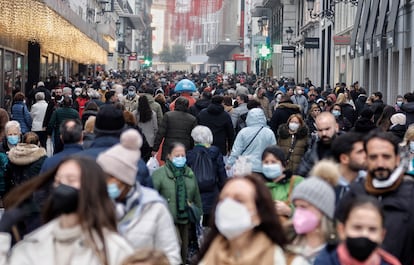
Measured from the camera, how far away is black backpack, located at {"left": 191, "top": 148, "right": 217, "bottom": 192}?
10.4m

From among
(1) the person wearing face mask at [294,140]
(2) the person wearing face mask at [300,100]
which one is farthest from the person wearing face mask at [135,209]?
(2) the person wearing face mask at [300,100]

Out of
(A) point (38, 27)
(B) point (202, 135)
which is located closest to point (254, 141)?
(B) point (202, 135)

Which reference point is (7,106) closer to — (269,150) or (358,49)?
(358,49)

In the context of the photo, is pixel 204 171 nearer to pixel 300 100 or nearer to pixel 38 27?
pixel 300 100

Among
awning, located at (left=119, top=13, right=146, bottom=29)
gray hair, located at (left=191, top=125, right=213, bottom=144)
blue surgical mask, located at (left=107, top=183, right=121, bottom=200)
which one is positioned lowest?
blue surgical mask, located at (left=107, top=183, right=121, bottom=200)

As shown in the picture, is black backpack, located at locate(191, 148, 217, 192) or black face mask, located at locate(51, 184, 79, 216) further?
black backpack, located at locate(191, 148, 217, 192)

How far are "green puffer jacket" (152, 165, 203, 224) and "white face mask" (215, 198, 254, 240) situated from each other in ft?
14.7

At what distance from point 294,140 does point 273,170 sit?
413cm

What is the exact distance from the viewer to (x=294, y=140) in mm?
11445

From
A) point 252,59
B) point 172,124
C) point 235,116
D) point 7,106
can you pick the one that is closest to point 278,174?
point 172,124

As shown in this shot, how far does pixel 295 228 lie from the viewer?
4.98 metres

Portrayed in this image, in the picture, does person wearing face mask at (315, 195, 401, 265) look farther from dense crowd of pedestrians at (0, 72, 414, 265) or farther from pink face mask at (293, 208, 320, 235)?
pink face mask at (293, 208, 320, 235)

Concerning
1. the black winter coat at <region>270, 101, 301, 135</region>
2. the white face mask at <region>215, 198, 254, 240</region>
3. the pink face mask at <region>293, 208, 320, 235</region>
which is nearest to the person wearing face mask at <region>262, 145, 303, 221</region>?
the pink face mask at <region>293, 208, 320, 235</region>

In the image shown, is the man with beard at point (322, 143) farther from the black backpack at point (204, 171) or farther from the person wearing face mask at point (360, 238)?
the person wearing face mask at point (360, 238)
